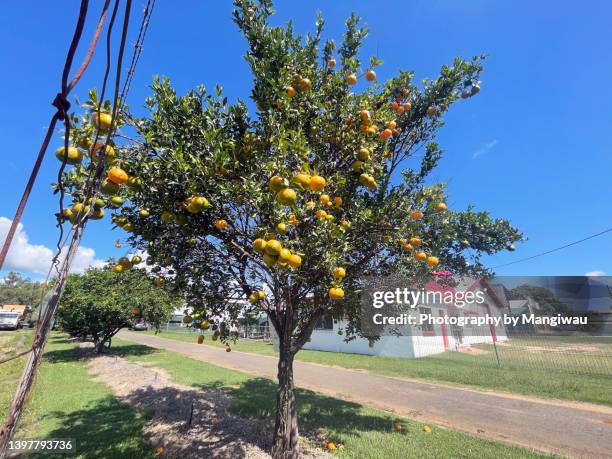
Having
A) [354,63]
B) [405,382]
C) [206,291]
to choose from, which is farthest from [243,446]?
[405,382]

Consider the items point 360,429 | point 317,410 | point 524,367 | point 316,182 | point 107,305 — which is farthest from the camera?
point 107,305

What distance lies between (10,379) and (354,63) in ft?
48.3

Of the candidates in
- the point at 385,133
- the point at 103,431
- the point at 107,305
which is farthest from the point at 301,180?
the point at 107,305

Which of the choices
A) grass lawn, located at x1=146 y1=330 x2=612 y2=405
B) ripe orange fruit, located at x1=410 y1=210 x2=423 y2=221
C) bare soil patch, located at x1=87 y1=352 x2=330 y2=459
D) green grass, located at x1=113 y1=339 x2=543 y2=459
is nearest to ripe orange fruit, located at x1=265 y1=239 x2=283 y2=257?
ripe orange fruit, located at x1=410 y1=210 x2=423 y2=221

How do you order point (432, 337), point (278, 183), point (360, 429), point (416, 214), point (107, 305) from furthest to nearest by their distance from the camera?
point (432, 337) → point (107, 305) → point (360, 429) → point (416, 214) → point (278, 183)

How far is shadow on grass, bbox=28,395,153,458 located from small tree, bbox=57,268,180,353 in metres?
8.20

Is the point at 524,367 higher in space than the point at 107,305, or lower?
lower

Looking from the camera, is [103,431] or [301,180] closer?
[301,180]

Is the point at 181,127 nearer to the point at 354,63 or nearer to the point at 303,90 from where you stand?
the point at 303,90

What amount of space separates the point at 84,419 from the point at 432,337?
17.3 m

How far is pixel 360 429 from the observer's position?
6762mm

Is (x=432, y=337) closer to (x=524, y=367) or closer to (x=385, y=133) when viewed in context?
(x=524, y=367)

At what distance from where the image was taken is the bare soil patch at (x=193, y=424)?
17.9 feet

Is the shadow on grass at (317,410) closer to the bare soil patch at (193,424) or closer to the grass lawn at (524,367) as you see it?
the bare soil patch at (193,424)
